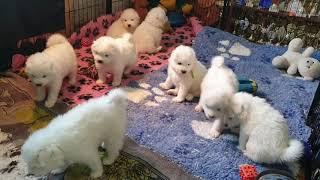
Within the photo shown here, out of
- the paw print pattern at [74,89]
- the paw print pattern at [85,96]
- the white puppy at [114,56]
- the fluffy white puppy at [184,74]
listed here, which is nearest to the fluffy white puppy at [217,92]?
the fluffy white puppy at [184,74]

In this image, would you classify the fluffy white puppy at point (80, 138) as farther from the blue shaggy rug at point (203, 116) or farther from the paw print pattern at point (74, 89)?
the paw print pattern at point (74, 89)

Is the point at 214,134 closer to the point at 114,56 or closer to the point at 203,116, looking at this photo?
the point at 203,116

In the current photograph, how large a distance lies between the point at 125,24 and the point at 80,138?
199 cm

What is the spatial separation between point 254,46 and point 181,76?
1.36 metres

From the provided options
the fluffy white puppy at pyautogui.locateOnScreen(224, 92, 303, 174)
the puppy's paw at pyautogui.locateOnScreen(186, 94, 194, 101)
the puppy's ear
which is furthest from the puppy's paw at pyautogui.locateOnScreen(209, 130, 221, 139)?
the puppy's ear

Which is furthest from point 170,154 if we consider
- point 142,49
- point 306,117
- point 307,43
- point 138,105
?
point 307,43

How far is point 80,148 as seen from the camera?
4.96 feet

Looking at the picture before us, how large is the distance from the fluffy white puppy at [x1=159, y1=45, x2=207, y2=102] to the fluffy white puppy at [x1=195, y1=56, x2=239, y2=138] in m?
0.11

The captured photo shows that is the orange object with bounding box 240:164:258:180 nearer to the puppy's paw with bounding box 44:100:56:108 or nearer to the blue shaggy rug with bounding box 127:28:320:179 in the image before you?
the blue shaggy rug with bounding box 127:28:320:179

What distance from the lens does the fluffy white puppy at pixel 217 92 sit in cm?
187

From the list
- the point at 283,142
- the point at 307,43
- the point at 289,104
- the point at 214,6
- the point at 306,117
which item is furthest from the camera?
the point at 214,6

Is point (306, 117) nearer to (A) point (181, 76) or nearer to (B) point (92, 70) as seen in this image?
(A) point (181, 76)

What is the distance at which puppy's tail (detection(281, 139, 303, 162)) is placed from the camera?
1.73 meters

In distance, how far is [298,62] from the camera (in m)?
2.93
